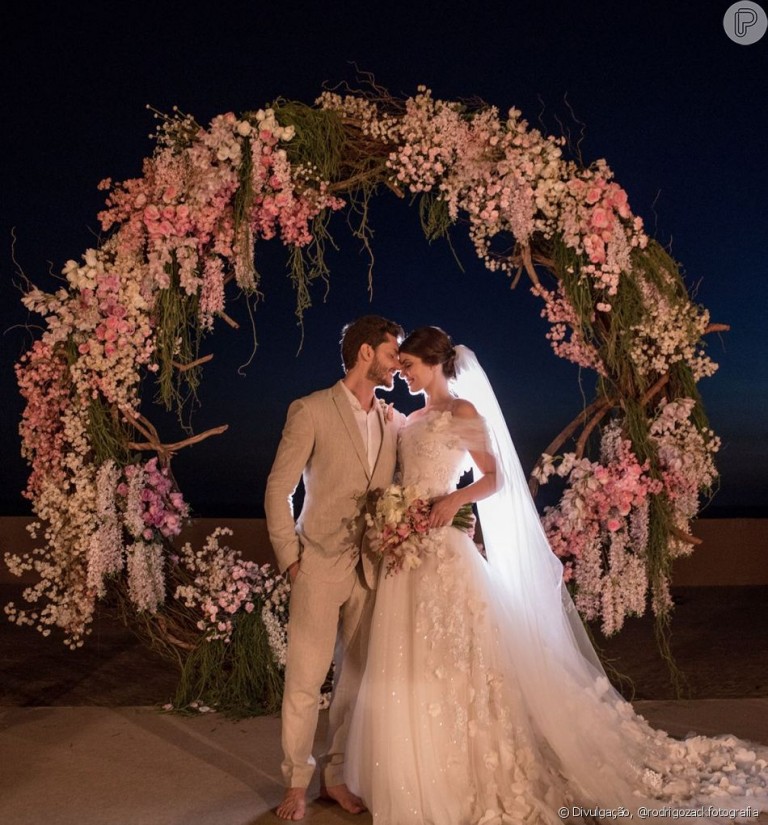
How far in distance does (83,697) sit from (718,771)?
12.4 ft

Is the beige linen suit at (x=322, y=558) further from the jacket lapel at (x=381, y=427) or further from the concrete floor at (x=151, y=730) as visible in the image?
the concrete floor at (x=151, y=730)

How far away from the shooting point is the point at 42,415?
5.11 m

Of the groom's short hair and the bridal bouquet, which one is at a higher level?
the groom's short hair

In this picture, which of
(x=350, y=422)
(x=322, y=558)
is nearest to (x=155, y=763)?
(x=322, y=558)

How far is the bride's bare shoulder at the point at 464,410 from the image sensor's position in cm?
396

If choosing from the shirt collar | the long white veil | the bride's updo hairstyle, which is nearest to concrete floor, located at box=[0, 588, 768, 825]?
the long white veil

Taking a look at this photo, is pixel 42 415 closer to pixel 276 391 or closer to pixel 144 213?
pixel 144 213

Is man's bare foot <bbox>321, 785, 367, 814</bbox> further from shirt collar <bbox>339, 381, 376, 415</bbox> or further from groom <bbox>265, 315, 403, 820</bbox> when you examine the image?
shirt collar <bbox>339, 381, 376, 415</bbox>

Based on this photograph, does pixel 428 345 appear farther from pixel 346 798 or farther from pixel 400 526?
pixel 346 798

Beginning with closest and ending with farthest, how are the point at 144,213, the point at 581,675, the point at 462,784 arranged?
1. the point at 462,784
2. the point at 581,675
3. the point at 144,213

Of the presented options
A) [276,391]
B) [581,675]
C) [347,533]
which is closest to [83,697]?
[347,533]

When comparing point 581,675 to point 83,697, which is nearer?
point 581,675

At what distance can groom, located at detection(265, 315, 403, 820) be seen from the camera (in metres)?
3.73

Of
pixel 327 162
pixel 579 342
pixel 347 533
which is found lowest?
pixel 347 533
